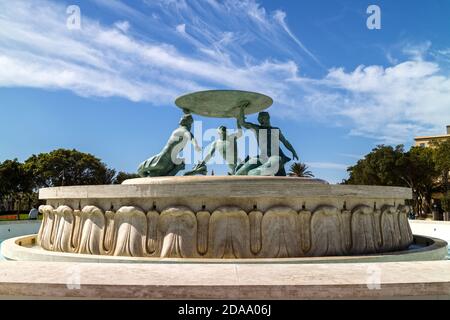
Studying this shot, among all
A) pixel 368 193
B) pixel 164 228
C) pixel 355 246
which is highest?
pixel 368 193

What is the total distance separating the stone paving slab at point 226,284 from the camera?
3.74 meters

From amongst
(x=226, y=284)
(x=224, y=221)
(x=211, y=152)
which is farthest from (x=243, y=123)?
(x=226, y=284)

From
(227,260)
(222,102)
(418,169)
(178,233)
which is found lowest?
(227,260)

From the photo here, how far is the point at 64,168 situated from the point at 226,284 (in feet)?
147

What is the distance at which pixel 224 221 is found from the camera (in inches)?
281

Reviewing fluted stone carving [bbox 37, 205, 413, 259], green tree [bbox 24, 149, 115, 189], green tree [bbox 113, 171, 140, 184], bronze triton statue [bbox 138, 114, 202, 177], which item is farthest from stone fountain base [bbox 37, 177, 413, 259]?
green tree [bbox 113, 171, 140, 184]

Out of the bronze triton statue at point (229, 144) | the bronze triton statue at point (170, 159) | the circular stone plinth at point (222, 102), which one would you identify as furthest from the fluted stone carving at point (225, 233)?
the circular stone plinth at point (222, 102)

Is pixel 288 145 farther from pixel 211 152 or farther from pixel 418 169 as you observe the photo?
pixel 418 169

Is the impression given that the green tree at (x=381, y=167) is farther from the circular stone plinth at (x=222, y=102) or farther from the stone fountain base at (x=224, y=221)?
the stone fountain base at (x=224, y=221)

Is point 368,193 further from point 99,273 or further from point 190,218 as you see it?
point 99,273

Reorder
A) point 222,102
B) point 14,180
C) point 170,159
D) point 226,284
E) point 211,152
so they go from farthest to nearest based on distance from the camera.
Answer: point 14,180 → point 222,102 → point 211,152 → point 170,159 → point 226,284

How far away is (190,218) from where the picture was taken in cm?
716
